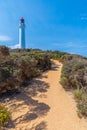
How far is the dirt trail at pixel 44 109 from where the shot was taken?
26.0ft

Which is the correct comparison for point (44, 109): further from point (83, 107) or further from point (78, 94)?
point (83, 107)

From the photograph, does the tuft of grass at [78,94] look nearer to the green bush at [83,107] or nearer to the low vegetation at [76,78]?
the low vegetation at [76,78]

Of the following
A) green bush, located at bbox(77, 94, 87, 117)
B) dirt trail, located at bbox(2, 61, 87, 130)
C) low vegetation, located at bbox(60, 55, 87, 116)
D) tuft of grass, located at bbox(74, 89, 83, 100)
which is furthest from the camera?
low vegetation, located at bbox(60, 55, 87, 116)

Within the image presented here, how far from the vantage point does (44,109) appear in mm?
9188

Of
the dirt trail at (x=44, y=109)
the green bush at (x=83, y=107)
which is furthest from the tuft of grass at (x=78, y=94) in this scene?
the green bush at (x=83, y=107)

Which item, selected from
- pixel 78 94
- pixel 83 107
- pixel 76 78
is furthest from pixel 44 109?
pixel 76 78

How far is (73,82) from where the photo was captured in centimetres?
1083

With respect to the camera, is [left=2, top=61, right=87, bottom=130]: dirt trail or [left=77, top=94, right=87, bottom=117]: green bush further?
[left=77, top=94, right=87, bottom=117]: green bush

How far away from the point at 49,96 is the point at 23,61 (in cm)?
284

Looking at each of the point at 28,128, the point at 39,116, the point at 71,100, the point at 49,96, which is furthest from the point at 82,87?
the point at 28,128

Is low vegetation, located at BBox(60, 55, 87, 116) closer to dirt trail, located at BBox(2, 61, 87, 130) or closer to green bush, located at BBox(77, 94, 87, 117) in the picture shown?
dirt trail, located at BBox(2, 61, 87, 130)

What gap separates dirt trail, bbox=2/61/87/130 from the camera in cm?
793

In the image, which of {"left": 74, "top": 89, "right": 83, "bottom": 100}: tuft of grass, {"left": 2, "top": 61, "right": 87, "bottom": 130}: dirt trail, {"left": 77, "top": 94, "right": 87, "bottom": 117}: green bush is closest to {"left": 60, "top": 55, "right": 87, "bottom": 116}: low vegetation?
{"left": 74, "top": 89, "right": 83, "bottom": 100}: tuft of grass

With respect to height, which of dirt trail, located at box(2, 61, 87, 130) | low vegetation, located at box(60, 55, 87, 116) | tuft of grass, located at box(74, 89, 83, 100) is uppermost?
low vegetation, located at box(60, 55, 87, 116)
